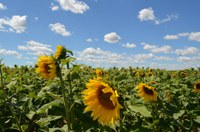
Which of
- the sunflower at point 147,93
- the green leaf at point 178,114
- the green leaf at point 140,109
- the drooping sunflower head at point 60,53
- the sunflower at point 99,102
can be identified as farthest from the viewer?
the sunflower at point 147,93

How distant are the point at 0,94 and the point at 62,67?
1.08m

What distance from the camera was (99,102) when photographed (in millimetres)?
2930

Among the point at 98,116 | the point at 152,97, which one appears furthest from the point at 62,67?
the point at 152,97

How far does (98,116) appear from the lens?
2.89 m

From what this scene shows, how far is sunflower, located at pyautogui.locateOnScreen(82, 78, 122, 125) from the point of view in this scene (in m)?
2.78

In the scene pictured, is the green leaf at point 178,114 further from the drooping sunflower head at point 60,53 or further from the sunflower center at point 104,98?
the drooping sunflower head at point 60,53

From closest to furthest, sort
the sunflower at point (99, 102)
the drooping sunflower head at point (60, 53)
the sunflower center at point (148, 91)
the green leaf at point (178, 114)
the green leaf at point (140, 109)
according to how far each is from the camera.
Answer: the green leaf at point (140, 109) < the sunflower at point (99, 102) < the drooping sunflower head at point (60, 53) < the green leaf at point (178, 114) < the sunflower center at point (148, 91)

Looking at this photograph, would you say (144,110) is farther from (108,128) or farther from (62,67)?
(62,67)

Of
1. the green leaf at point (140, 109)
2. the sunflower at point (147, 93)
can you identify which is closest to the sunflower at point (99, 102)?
the green leaf at point (140, 109)

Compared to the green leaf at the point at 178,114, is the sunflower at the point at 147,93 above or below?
above

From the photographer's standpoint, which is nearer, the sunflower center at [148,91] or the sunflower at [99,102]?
the sunflower at [99,102]

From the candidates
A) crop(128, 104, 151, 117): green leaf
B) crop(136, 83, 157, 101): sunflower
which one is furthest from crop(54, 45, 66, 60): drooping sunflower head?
crop(136, 83, 157, 101): sunflower

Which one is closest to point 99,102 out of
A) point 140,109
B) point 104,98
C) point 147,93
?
point 104,98

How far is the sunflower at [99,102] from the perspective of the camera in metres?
2.78
